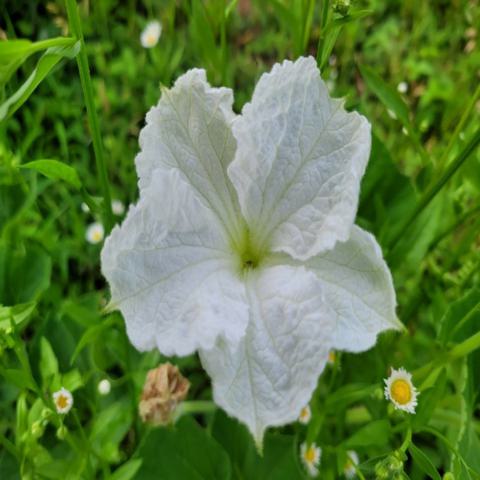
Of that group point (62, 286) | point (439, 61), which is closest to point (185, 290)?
point (62, 286)

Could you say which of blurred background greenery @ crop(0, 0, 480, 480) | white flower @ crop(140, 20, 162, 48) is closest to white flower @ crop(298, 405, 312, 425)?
blurred background greenery @ crop(0, 0, 480, 480)

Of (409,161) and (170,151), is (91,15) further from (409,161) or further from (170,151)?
(170,151)

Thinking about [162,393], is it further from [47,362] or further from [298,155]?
[298,155]

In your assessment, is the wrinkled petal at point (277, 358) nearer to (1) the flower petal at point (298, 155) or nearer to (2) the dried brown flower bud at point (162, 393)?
(1) the flower petal at point (298, 155)

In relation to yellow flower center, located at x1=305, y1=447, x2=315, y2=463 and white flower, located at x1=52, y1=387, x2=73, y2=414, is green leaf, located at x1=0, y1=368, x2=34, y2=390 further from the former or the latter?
yellow flower center, located at x1=305, y1=447, x2=315, y2=463

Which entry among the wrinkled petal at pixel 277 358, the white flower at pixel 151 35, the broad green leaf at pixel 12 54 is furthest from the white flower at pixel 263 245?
the white flower at pixel 151 35

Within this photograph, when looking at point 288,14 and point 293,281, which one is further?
point 288,14

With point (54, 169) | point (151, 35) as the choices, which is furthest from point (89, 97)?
point (151, 35)
